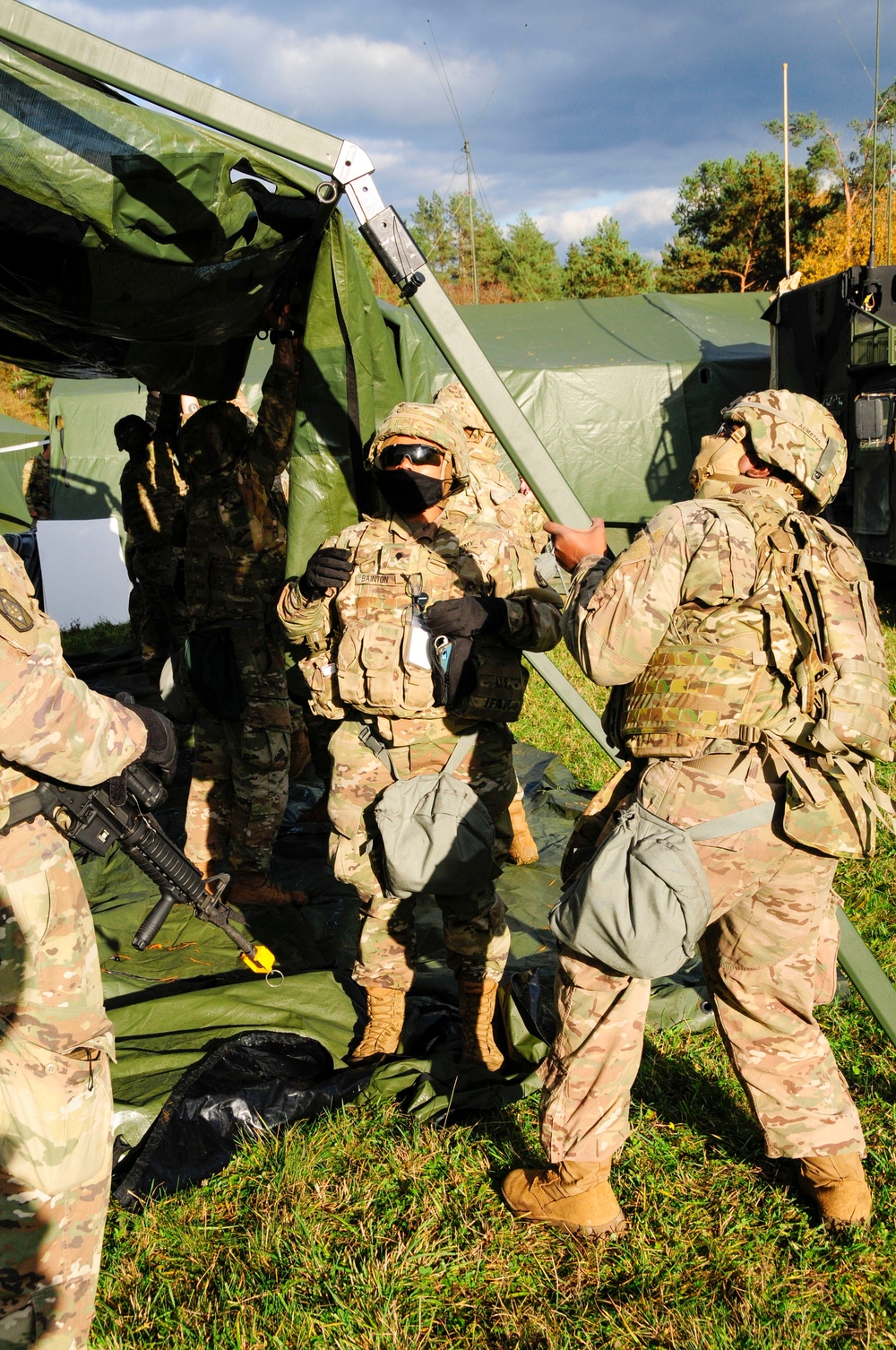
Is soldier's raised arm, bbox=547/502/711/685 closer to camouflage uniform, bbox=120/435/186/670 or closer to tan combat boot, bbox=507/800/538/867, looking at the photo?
tan combat boot, bbox=507/800/538/867

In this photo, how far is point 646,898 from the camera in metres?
2.35

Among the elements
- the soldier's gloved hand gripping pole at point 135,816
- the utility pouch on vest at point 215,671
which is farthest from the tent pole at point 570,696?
the soldier's gloved hand gripping pole at point 135,816

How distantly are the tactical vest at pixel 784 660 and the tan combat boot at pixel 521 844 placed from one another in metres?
2.72

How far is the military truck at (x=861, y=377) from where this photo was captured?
936 cm

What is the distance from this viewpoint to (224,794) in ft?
16.5

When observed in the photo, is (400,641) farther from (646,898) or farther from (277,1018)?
(277,1018)

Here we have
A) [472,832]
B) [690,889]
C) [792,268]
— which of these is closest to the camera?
[690,889]

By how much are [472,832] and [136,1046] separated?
1.46 metres

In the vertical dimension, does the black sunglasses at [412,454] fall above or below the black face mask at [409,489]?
above

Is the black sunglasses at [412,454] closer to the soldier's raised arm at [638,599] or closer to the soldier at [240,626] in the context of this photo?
the soldier's raised arm at [638,599]

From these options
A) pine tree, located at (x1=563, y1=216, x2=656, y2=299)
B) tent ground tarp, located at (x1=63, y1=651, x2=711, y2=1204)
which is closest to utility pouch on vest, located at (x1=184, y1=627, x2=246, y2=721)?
tent ground tarp, located at (x1=63, y1=651, x2=711, y2=1204)

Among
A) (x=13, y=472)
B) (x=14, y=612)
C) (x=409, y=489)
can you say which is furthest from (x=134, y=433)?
(x=13, y=472)

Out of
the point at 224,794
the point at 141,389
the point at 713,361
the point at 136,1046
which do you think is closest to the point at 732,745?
the point at 136,1046

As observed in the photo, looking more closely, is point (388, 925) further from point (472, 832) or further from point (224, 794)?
point (224, 794)
